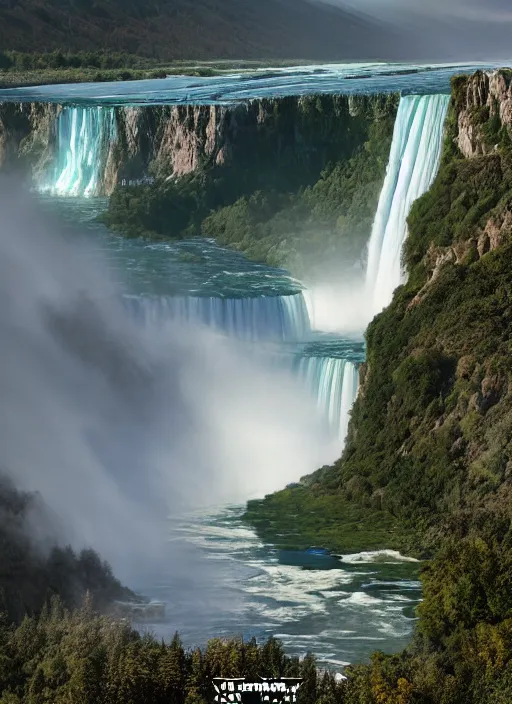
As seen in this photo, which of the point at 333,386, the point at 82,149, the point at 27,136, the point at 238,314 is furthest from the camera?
the point at 27,136

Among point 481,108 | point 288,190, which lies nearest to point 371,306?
point 481,108

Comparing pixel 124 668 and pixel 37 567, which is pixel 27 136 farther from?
pixel 124 668

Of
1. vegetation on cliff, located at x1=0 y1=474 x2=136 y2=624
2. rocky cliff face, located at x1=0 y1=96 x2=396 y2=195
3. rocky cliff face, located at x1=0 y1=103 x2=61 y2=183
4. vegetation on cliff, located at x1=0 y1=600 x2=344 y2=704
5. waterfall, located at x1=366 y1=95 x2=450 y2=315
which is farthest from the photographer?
rocky cliff face, located at x1=0 y1=103 x2=61 y2=183

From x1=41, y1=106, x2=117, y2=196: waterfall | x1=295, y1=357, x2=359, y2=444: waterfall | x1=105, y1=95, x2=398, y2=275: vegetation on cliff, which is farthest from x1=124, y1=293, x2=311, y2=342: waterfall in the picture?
x1=41, y1=106, x2=117, y2=196: waterfall

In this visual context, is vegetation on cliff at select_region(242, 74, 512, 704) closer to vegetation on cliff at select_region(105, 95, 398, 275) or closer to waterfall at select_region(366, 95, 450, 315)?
waterfall at select_region(366, 95, 450, 315)

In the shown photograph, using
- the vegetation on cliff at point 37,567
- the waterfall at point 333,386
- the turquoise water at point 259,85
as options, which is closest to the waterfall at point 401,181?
the waterfall at point 333,386

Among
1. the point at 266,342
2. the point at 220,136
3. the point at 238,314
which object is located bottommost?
the point at 266,342

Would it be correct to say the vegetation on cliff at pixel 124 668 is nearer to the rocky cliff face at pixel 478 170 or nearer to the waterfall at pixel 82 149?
the rocky cliff face at pixel 478 170
